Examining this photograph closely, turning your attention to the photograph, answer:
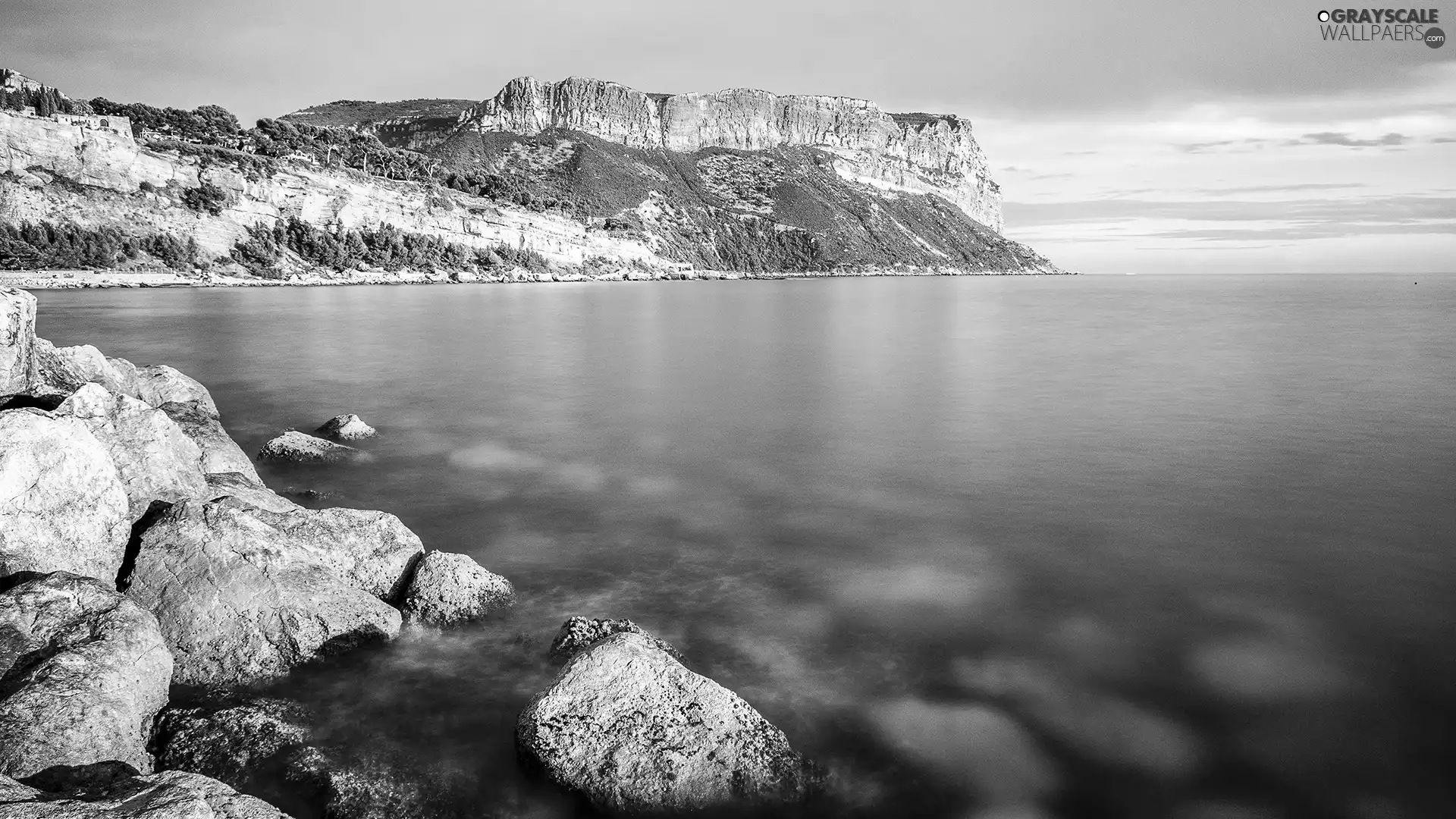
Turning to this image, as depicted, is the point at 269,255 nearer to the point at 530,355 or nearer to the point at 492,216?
the point at 492,216

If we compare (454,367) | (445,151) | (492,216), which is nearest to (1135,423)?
(454,367)

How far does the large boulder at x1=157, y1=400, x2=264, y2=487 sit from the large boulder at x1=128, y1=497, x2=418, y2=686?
3.23m

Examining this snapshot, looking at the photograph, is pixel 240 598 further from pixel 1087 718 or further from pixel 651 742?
pixel 1087 718

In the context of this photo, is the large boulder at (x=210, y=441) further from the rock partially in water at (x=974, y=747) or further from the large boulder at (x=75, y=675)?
the rock partially in water at (x=974, y=747)

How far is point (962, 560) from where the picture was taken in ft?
35.9

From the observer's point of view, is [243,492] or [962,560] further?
[962,560]

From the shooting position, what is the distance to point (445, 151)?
536 feet

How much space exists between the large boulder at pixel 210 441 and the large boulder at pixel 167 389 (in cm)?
12

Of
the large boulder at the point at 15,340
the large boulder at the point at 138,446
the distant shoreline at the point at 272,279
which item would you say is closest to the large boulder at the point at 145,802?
the large boulder at the point at 138,446

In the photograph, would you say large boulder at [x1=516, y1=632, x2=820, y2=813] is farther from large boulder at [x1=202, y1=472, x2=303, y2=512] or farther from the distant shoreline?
the distant shoreline

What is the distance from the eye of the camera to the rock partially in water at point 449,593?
8133mm

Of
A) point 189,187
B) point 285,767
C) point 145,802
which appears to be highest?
point 189,187

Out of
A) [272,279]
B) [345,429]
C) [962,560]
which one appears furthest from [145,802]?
[272,279]

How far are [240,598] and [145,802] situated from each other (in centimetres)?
354
